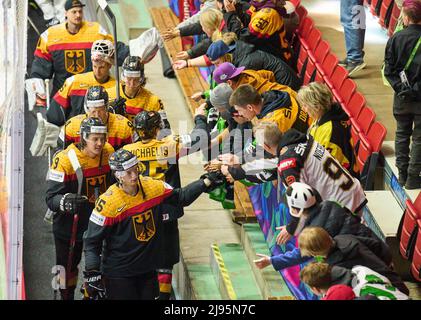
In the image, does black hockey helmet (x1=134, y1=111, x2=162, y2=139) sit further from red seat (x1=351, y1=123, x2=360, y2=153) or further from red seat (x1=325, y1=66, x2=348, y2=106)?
red seat (x1=325, y1=66, x2=348, y2=106)

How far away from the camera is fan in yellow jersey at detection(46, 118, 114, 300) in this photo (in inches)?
326

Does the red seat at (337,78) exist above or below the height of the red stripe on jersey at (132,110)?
below

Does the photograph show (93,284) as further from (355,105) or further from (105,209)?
(355,105)

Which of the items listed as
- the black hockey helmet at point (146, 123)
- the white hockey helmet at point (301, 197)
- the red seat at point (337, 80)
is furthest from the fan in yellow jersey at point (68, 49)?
the white hockey helmet at point (301, 197)

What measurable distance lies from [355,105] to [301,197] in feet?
9.81

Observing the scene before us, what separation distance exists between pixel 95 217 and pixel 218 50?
2.43 meters

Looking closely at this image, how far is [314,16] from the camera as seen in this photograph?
13000mm

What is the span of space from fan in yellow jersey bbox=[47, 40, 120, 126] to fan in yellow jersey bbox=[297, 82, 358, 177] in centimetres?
207

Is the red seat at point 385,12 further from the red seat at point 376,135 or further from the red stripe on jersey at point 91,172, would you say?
the red stripe on jersey at point 91,172

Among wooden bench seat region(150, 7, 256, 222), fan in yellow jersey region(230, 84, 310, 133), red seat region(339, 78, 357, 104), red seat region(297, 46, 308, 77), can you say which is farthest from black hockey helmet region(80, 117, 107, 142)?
red seat region(297, 46, 308, 77)

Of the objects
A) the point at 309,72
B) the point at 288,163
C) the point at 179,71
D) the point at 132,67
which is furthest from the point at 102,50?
the point at 179,71

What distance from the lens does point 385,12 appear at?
12125 millimetres

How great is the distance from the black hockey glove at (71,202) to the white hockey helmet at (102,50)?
5.64ft

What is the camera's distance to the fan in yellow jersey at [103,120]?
8797mm
